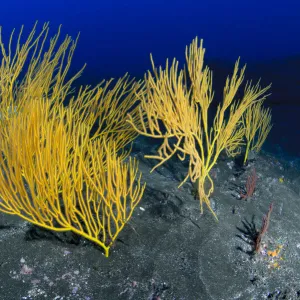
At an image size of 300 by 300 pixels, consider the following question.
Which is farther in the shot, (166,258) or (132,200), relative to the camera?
(166,258)

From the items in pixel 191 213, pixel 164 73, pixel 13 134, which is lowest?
pixel 191 213

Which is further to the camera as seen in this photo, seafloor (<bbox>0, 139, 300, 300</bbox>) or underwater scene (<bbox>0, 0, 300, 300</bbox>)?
seafloor (<bbox>0, 139, 300, 300</bbox>)

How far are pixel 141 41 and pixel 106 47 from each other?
5.84 meters

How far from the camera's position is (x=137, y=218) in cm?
344

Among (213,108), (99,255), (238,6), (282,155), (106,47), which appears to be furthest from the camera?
(238,6)

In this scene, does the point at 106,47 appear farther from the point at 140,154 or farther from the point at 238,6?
the point at 140,154

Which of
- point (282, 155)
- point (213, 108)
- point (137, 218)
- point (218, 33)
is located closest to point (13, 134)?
point (137, 218)

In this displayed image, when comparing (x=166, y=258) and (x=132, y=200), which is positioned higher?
(x=132, y=200)

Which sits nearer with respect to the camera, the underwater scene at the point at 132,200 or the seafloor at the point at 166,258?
the underwater scene at the point at 132,200

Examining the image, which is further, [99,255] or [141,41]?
[141,41]

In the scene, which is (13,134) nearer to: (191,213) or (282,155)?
(191,213)

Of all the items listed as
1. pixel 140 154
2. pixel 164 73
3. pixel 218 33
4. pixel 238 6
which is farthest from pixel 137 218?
pixel 238 6

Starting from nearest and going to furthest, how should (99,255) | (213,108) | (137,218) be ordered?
1. (99,255)
2. (137,218)
3. (213,108)

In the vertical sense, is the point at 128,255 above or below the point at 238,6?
below
